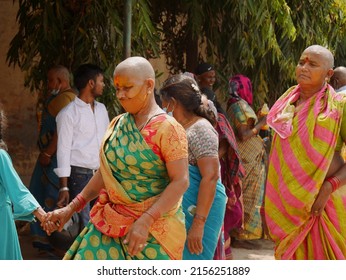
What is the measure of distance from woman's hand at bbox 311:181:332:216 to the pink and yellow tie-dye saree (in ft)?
0.09

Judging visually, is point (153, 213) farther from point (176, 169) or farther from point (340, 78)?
point (340, 78)

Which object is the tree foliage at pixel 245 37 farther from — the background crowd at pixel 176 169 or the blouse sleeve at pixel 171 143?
the blouse sleeve at pixel 171 143

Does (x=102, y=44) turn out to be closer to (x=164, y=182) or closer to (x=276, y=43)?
(x=276, y=43)

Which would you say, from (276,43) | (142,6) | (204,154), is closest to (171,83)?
(204,154)

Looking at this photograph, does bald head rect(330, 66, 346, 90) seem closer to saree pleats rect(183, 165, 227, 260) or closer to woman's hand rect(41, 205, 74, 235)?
saree pleats rect(183, 165, 227, 260)

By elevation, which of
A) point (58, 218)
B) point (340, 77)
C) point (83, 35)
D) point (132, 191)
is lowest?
point (58, 218)

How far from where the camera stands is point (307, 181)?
553cm

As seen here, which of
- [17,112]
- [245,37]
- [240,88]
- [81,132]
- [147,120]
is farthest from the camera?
[17,112]

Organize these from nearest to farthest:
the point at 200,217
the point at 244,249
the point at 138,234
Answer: the point at 138,234 → the point at 200,217 → the point at 244,249

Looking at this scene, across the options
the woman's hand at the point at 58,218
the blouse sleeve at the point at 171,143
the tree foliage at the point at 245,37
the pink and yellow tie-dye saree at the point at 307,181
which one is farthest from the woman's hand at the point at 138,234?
the tree foliage at the point at 245,37

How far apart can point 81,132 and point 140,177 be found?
2.75m

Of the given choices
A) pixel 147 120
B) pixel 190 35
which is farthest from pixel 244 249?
pixel 147 120

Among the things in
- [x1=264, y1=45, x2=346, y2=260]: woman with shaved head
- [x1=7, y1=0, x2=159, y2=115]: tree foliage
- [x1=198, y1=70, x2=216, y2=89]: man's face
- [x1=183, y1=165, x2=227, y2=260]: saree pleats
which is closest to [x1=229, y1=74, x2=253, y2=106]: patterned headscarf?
[x1=198, y1=70, x2=216, y2=89]: man's face

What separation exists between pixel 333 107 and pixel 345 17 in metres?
5.35
